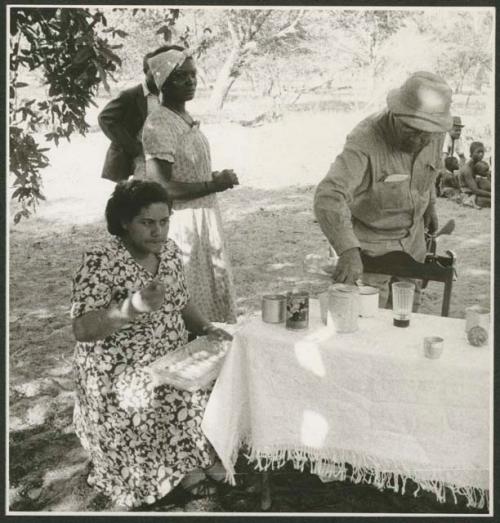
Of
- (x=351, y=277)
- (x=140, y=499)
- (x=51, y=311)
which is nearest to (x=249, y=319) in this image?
(x=351, y=277)

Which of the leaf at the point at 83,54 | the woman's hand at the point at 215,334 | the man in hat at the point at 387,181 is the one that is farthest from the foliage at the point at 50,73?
the man in hat at the point at 387,181

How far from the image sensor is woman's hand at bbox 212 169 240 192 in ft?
9.69

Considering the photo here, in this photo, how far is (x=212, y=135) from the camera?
3088 millimetres

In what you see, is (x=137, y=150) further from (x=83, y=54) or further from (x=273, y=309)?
(x=273, y=309)

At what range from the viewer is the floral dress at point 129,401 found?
7.43 ft

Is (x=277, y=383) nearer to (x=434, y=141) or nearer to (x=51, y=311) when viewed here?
(x=434, y=141)

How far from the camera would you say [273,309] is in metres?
2.32

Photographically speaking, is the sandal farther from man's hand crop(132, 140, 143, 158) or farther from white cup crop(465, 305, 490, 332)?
man's hand crop(132, 140, 143, 158)

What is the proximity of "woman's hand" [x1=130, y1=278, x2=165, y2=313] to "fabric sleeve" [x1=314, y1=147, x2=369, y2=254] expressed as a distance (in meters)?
Result: 0.85

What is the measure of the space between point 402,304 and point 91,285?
116cm

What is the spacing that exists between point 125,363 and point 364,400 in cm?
91

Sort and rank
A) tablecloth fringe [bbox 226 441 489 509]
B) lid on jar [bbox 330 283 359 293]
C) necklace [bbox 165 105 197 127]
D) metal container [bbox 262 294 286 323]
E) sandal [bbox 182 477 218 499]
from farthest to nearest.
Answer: necklace [bbox 165 105 197 127], sandal [bbox 182 477 218 499], metal container [bbox 262 294 286 323], lid on jar [bbox 330 283 359 293], tablecloth fringe [bbox 226 441 489 509]

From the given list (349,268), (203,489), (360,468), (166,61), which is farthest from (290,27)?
(203,489)

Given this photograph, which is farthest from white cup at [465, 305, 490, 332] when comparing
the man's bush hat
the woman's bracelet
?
the woman's bracelet
